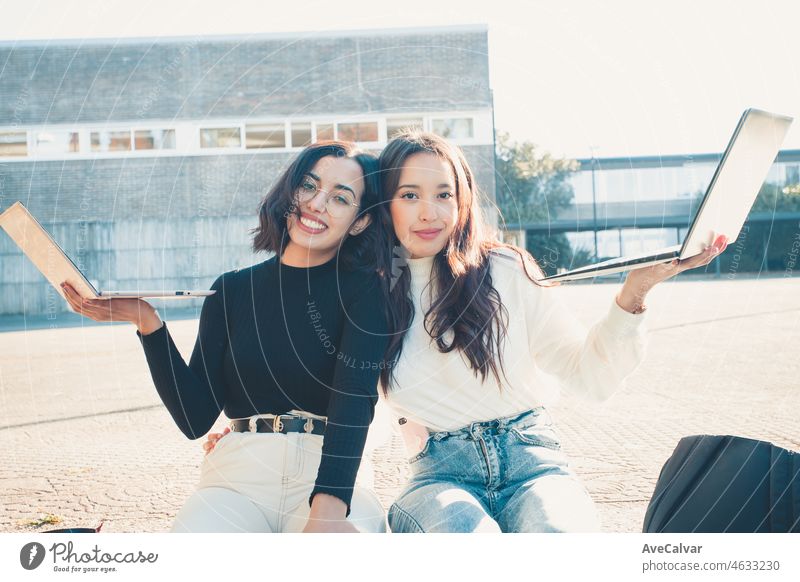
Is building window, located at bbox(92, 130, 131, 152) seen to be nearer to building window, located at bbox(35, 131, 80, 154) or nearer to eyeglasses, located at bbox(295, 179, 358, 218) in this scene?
building window, located at bbox(35, 131, 80, 154)

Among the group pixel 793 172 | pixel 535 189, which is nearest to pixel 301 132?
pixel 535 189

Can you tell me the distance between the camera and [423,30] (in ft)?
50.4

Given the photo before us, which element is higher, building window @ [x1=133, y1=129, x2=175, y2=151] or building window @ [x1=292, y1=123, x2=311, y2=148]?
building window @ [x1=292, y1=123, x2=311, y2=148]

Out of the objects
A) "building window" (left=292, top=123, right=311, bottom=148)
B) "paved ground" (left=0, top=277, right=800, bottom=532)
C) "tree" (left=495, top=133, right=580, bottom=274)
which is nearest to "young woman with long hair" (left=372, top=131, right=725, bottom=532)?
"paved ground" (left=0, top=277, right=800, bottom=532)

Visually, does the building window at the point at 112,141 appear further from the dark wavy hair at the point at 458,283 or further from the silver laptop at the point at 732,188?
the silver laptop at the point at 732,188

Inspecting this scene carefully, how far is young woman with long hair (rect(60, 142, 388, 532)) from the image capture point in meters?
2.39

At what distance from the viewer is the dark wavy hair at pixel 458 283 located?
2.62 metres

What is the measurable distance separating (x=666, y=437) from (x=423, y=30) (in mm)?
11686

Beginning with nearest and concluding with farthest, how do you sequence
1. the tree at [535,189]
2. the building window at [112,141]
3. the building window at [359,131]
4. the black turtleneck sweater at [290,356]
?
the black turtleneck sweater at [290,356], the tree at [535,189], the building window at [359,131], the building window at [112,141]

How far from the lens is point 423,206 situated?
2.73m

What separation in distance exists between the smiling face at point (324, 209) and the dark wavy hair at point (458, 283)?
13 centimetres

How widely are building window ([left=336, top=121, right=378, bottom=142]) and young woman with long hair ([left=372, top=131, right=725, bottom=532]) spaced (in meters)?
10.9

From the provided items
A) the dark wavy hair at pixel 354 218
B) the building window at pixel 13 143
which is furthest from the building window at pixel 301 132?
the dark wavy hair at pixel 354 218
